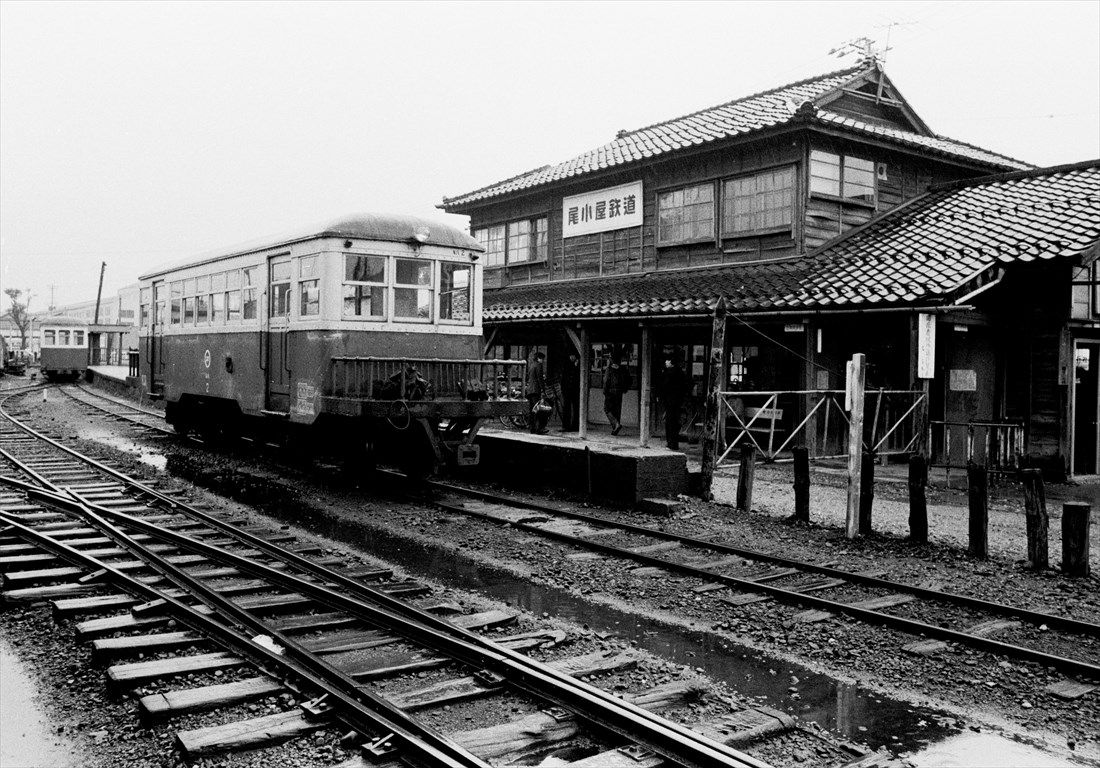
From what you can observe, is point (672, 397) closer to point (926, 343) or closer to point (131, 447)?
point (926, 343)

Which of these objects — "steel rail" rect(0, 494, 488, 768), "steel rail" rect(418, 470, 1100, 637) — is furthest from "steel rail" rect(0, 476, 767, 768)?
"steel rail" rect(418, 470, 1100, 637)

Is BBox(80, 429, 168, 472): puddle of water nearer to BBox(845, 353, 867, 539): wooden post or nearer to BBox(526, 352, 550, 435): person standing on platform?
BBox(526, 352, 550, 435): person standing on platform

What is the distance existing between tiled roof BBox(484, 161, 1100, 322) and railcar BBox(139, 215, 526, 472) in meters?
4.35

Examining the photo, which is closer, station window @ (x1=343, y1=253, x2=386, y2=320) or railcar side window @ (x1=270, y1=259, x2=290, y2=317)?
station window @ (x1=343, y1=253, x2=386, y2=320)

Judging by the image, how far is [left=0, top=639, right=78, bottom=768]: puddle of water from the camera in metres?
3.89

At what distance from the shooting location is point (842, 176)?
15.8m

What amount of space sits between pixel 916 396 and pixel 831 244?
11.8ft

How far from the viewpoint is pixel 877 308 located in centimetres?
1220

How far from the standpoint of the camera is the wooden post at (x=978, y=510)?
26.7 ft

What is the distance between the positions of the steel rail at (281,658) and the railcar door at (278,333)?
3.94 m

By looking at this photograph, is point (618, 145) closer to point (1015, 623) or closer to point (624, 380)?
point (624, 380)

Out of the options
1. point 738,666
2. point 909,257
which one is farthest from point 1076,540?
point 909,257

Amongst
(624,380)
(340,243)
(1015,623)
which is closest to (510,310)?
(624,380)

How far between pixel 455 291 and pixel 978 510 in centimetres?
662
